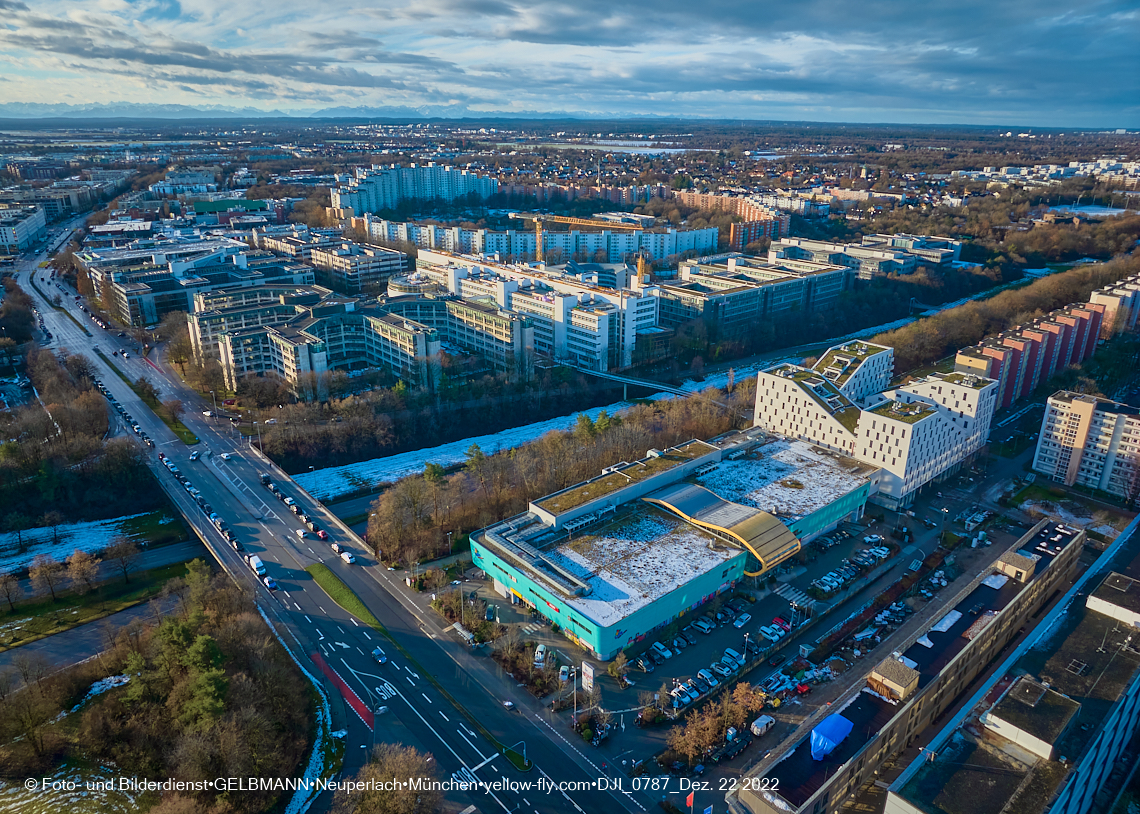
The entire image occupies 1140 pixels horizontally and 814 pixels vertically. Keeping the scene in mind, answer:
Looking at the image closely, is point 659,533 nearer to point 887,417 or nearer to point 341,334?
point 887,417

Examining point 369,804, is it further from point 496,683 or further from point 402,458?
point 402,458

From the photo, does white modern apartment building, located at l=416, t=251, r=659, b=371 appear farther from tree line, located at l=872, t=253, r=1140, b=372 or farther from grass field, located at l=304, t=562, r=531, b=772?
grass field, located at l=304, t=562, r=531, b=772

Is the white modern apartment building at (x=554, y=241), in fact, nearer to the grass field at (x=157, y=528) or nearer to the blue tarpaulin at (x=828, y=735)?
the grass field at (x=157, y=528)

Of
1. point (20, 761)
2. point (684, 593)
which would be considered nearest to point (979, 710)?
point (684, 593)

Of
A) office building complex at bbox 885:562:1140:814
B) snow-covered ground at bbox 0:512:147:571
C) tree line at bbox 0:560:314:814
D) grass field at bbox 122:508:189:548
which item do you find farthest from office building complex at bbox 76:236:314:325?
office building complex at bbox 885:562:1140:814

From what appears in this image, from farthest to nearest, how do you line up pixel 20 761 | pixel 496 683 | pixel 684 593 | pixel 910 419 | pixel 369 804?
pixel 910 419
pixel 684 593
pixel 496 683
pixel 20 761
pixel 369 804

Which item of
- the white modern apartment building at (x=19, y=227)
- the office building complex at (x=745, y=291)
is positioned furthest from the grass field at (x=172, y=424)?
the white modern apartment building at (x=19, y=227)
